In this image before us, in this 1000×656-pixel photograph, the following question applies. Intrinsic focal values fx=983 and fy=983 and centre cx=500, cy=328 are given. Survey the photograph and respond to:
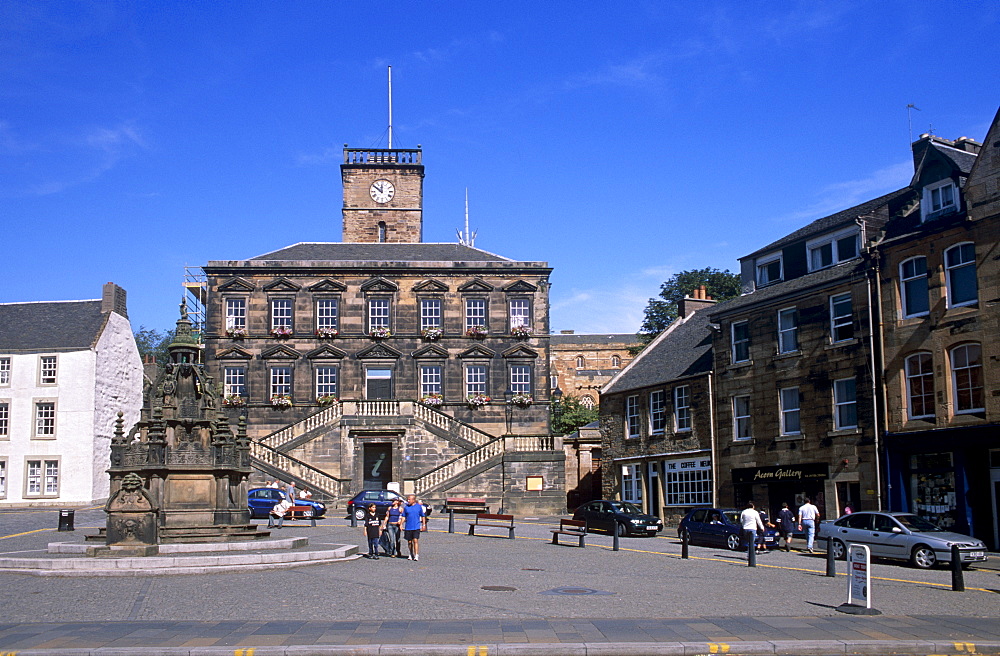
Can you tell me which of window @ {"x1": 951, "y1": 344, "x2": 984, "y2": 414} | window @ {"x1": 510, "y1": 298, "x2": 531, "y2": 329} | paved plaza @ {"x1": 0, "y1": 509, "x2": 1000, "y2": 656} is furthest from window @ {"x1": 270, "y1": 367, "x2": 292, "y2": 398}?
window @ {"x1": 951, "y1": 344, "x2": 984, "y2": 414}

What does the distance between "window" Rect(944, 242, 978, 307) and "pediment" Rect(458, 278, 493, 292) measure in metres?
28.8

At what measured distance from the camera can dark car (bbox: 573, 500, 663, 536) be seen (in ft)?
114

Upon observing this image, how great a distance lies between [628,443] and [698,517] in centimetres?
1328

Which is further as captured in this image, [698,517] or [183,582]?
[698,517]

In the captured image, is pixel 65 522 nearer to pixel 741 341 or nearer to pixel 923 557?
pixel 741 341

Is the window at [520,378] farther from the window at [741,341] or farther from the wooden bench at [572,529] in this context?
the window at [741,341]

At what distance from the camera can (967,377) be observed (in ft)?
96.9

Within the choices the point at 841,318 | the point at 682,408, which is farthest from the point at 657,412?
the point at 841,318

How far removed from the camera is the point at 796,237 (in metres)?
38.6

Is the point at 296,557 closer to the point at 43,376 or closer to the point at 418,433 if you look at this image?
the point at 418,433

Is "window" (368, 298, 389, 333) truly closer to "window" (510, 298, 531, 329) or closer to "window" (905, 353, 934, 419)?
"window" (510, 298, 531, 329)

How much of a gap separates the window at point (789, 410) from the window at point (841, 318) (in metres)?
2.68

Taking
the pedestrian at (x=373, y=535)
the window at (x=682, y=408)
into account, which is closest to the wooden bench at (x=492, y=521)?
the window at (x=682, y=408)

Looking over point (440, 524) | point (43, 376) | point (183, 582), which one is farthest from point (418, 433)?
point (183, 582)
